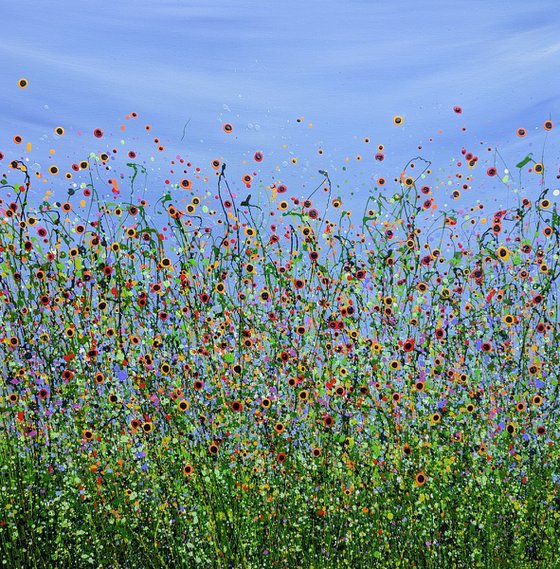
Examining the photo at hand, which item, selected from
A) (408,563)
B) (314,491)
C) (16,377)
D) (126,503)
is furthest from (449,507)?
(16,377)

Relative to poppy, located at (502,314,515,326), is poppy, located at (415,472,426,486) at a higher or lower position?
lower

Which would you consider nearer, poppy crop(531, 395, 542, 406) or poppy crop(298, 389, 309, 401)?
poppy crop(298, 389, 309, 401)

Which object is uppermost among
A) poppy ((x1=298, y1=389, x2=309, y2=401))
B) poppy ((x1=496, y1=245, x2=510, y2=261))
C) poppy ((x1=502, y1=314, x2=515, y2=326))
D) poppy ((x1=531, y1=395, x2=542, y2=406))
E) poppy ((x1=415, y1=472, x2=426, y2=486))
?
poppy ((x1=496, y1=245, x2=510, y2=261))

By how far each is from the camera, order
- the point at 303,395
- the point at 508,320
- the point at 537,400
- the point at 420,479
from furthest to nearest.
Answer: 1. the point at 508,320
2. the point at 537,400
3. the point at 303,395
4. the point at 420,479

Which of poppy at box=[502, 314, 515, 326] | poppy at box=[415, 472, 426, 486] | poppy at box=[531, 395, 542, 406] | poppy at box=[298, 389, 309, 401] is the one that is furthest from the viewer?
poppy at box=[502, 314, 515, 326]

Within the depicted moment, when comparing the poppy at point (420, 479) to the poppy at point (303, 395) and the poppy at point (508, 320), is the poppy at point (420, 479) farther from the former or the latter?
the poppy at point (508, 320)

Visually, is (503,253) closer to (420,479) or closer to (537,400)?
(537,400)

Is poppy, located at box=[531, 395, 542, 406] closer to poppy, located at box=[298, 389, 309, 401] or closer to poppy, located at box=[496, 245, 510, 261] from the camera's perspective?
poppy, located at box=[496, 245, 510, 261]

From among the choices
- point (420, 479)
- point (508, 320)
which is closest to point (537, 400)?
point (508, 320)

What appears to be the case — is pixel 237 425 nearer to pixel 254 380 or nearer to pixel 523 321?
pixel 254 380

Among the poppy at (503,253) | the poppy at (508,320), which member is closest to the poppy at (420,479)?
the poppy at (508,320)

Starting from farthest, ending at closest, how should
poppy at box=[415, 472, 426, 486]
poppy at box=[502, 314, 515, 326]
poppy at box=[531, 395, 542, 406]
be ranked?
poppy at box=[502, 314, 515, 326]
poppy at box=[531, 395, 542, 406]
poppy at box=[415, 472, 426, 486]

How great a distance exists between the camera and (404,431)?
397 cm

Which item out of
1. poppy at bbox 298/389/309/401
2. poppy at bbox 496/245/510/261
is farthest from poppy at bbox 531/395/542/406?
poppy at bbox 298/389/309/401
